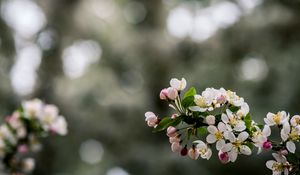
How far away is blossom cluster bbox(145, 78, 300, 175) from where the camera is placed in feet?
3.72

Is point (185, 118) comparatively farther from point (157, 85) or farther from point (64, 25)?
point (64, 25)

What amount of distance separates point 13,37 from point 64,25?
0.73 meters

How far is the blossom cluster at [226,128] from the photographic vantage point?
113cm

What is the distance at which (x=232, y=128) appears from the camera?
1.13 m

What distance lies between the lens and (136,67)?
21.8ft

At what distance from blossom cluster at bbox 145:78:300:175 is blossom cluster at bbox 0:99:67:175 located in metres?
0.95

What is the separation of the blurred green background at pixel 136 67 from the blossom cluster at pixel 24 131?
9.27ft

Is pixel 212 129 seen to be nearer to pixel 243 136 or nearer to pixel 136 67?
pixel 243 136

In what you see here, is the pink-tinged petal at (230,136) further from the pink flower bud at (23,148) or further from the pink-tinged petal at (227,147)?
the pink flower bud at (23,148)

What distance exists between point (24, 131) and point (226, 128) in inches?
46.5

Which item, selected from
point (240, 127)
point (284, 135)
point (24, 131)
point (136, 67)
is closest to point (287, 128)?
point (284, 135)

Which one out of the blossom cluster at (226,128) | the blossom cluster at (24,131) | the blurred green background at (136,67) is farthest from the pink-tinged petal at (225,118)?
the blurred green background at (136,67)

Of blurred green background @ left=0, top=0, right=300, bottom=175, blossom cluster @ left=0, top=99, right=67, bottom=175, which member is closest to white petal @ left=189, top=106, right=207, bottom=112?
blossom cluster @ left=0, top=99, right=67, bottom=175

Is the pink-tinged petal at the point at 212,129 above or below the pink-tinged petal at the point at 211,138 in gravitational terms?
above
